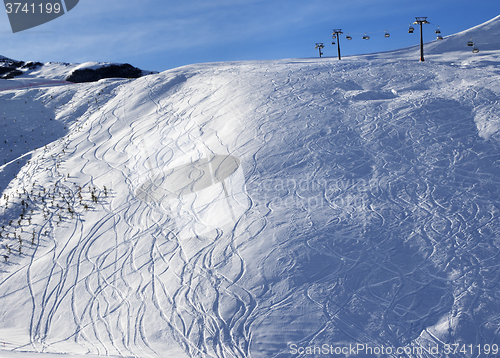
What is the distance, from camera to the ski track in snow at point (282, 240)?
16.4 ft

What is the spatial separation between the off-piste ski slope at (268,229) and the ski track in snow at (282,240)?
3 cm

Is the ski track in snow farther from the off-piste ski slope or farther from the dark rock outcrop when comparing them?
the dark rock outcrop

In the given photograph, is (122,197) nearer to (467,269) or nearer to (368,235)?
(368,235)

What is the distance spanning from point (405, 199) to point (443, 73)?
9.67 meters

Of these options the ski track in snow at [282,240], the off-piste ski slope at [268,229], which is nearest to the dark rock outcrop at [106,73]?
the off-piste ski slope at [268,229]

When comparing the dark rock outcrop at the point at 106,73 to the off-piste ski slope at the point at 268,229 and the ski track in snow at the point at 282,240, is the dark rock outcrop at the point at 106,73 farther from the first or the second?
the ski track in snow at the point at 282,240

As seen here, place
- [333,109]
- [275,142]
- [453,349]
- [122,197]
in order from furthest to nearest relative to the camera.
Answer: [333,109] → [275,142] → [122,197] → [453,349]

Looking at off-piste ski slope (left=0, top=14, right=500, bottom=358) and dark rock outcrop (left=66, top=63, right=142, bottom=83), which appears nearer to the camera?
off-piste ski slope (left=0, top=14, right=500, bottom=358)

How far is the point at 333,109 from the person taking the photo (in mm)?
11320

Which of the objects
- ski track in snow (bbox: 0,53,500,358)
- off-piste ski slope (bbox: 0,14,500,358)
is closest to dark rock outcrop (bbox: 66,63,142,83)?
off-piste ski slope (bbox: 0,14,500,358)

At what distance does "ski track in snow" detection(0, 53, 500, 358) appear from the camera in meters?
5.01

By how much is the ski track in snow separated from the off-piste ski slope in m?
0.03

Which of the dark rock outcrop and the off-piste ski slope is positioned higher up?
the dark rock outcrop

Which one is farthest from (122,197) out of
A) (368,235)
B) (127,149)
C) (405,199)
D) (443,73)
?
(443,73)
